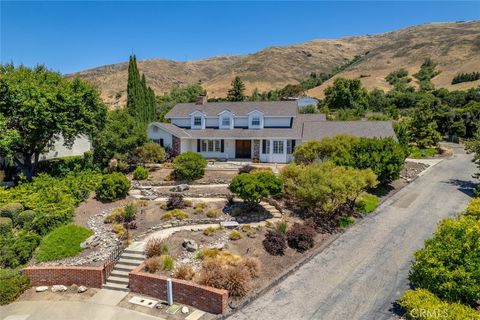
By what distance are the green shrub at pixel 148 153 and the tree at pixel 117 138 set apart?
631 millimetres

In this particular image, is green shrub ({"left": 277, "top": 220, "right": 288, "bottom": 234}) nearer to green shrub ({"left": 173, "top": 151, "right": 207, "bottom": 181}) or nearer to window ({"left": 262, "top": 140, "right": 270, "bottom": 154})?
green shrub ({"left": 173, "top": 151, "right": 207, "bottom": 181})

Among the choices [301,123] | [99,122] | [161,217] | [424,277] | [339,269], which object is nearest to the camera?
[424,277]

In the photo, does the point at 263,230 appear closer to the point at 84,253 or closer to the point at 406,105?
the point at 84,253

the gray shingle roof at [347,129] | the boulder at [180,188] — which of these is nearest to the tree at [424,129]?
the gray shingle roof at [347,129]

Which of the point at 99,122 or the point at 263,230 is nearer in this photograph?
the point at 263,230

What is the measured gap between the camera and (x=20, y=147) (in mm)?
26500

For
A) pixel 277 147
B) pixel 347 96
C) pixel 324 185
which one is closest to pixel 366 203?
pixel 324 185

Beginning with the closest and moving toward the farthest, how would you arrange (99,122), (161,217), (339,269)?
(339,269) < (161,217) < (99,122)

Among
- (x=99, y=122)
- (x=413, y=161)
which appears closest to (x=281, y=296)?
(x=99, y=122)

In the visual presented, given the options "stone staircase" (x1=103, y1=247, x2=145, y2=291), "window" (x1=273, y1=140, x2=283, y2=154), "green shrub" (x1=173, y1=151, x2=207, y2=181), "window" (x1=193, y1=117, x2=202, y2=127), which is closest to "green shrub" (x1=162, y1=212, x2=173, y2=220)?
"stone staircase" (x1=103, y1=247, x2=145, y2=291)

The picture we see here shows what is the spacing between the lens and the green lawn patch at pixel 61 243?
16422mm

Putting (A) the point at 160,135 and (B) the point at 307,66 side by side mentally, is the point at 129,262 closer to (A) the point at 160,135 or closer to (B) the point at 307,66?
(A) the point at 160,135

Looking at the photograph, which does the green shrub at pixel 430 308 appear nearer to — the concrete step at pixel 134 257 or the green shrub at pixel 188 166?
the concrete step at pixel 134 257

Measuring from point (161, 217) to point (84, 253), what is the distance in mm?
5041
